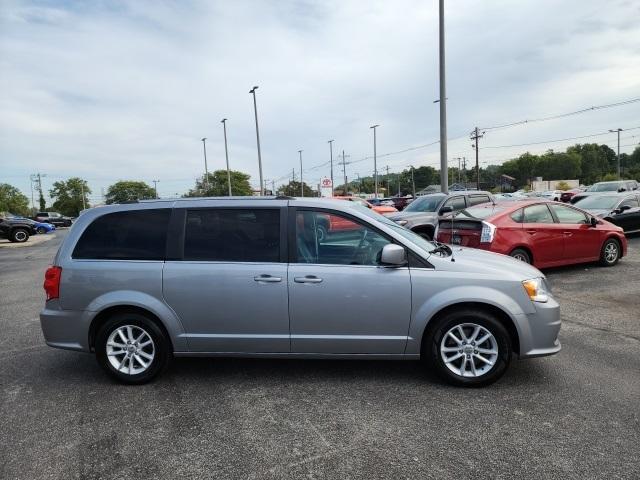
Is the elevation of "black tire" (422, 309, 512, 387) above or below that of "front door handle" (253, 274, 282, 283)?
below

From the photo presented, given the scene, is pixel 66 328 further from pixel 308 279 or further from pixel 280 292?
pixel 308 279

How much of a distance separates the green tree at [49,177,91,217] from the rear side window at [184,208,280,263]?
403ft

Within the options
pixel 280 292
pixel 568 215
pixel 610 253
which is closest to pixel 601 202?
pixel 610 253

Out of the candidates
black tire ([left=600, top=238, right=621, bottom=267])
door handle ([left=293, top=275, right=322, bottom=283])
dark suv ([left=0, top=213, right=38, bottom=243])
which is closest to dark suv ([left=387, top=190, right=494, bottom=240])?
black tire ([left=600, top=238, right=621, bottom=267])

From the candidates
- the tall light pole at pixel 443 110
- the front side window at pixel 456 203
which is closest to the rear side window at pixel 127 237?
the front side window at pixel 456 203

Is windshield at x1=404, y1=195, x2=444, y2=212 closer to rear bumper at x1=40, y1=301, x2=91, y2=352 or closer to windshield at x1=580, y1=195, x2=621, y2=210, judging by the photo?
windshield at x1=580, y1=195, x2=621, y2=210

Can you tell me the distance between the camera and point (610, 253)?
32.0 ft

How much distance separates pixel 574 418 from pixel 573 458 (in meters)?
0.60

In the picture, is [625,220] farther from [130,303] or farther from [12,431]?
[12,431]

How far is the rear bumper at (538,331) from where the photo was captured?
13.5 feet

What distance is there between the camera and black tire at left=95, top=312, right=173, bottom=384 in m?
4.36

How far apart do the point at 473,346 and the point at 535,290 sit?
0.73 m

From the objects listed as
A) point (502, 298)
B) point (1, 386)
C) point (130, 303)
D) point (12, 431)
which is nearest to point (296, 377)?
point (130, 303)

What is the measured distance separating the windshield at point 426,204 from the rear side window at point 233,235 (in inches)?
354
